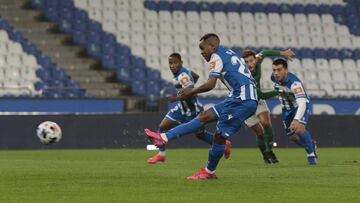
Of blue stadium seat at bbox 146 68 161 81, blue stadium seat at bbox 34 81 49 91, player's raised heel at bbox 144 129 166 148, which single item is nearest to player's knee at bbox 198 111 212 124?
player's raised heel at bbox 144 129 166 148

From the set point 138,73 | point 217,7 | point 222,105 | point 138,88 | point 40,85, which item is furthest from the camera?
point 217,7

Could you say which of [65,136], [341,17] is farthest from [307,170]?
[341,17]

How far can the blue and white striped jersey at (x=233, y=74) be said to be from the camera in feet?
38.4

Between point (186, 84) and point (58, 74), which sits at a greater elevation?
point (186, 84)

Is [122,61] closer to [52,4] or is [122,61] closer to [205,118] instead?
[52,4]

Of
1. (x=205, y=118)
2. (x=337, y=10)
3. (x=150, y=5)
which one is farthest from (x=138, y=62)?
(x=205, y=118)

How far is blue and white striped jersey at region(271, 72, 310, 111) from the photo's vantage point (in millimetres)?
15979

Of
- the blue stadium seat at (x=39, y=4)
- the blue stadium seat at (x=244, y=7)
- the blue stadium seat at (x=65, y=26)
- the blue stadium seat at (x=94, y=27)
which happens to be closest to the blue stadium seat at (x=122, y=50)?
the blue stadium seat at (x=94, y=27)

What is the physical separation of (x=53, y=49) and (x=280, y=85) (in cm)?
1599

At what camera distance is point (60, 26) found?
105 ft

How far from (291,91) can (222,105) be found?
4785mm

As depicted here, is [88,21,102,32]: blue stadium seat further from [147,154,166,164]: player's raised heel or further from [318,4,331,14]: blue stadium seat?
[147,154,166,164]: player's raised heel

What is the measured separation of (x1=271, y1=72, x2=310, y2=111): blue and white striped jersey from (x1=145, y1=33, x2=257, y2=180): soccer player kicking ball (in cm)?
421

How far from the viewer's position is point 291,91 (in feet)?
53.7
